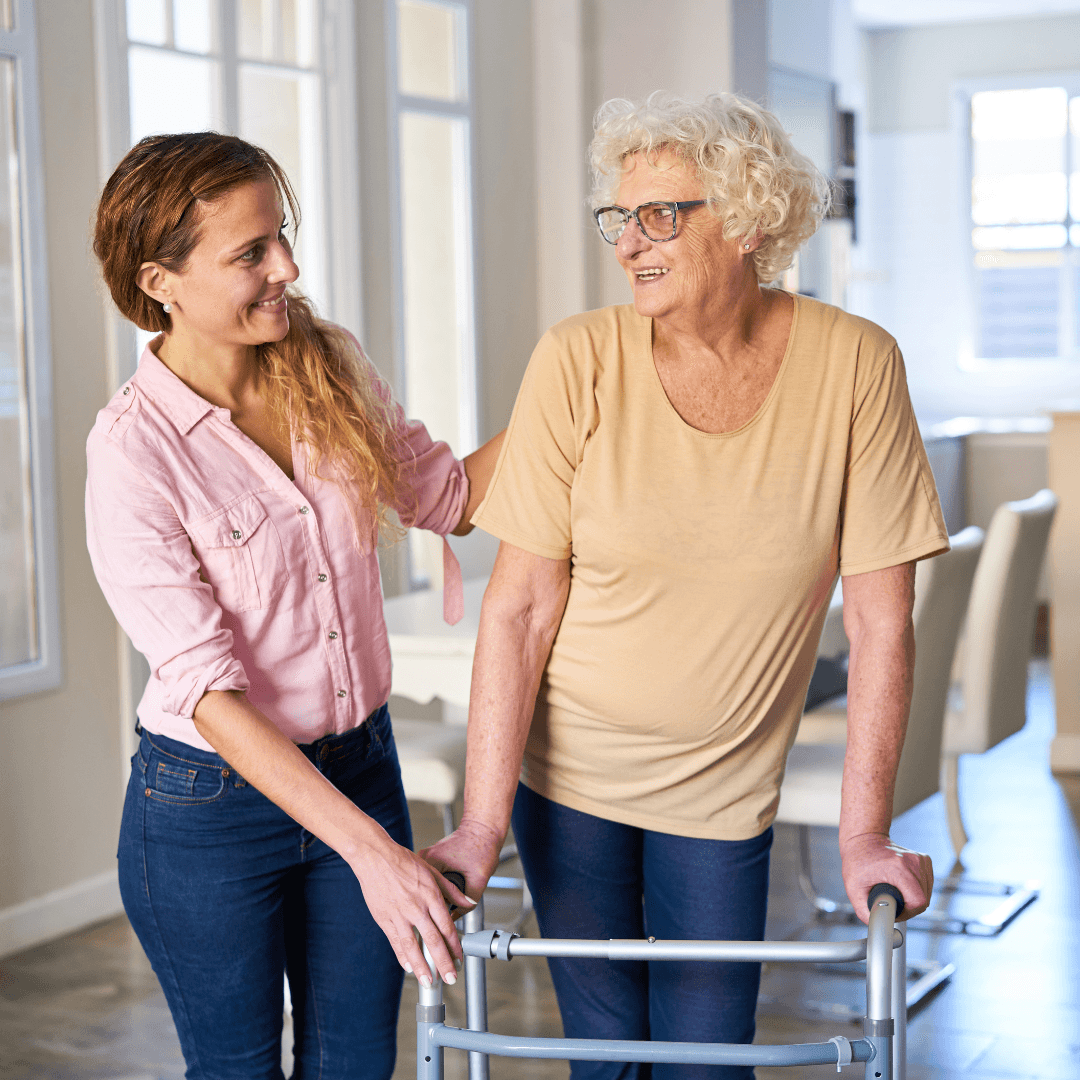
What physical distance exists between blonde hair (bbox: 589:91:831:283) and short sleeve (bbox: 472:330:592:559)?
0.67ft

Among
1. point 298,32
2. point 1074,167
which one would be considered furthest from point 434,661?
point 1074,167

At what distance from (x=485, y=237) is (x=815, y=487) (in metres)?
4.06

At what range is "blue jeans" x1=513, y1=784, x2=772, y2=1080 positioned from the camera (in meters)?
1.61

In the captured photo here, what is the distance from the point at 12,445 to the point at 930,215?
22.6ft

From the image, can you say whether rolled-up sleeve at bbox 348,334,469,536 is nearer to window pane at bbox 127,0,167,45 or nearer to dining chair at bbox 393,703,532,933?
dining chair at bbox 393,703,532,933

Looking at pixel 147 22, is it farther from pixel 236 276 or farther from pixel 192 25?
pixel 236 276

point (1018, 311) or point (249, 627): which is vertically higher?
point (1018, 311)

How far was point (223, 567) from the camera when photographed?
59.2 inches

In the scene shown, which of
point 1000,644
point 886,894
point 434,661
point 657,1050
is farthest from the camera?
point 1000,644

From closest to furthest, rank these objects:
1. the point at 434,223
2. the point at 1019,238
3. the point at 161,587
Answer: the point at 161,587
the point at 434,223
the point at 1019,238

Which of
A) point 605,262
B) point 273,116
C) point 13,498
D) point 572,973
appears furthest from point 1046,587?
point 572,973

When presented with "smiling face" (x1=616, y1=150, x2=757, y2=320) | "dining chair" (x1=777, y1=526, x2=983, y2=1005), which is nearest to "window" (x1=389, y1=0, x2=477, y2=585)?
"dining chair" (x1=777, y1=526, x2=983, y2=1005)

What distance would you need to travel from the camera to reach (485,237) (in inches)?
212

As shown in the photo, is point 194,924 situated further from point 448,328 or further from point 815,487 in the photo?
point 448,328
